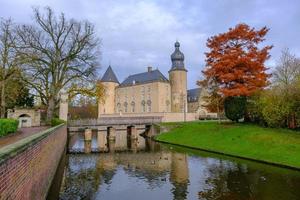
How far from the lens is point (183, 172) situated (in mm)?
19062

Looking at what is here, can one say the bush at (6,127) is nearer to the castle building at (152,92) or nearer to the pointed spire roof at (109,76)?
the castle building at (152,92)

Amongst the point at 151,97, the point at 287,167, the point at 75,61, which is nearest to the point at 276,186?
the point at 287,167

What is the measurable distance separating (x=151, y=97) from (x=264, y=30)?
39.4 meters

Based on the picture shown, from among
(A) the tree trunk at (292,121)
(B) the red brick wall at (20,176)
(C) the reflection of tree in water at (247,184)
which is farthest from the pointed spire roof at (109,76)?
(B) the red brick wall at (20,176)

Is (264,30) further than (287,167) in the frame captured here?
Yes

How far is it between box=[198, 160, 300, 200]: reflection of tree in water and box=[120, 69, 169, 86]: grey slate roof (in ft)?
167

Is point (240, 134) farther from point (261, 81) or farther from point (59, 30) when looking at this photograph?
point (59, 30)

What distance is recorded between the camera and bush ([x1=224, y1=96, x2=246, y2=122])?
3347 cm

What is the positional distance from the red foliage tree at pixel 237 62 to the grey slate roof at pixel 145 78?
34.9 m

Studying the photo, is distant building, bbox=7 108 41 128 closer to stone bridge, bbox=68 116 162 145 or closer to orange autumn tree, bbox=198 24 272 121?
stone bridge, bbox=68 116 162 145

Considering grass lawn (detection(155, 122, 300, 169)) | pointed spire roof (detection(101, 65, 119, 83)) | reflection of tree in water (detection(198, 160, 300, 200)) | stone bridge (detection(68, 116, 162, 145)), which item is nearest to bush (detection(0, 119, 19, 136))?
reflection of tree in water (detection(198, 160, 300, 200))

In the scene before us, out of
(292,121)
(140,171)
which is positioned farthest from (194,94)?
(140,171)

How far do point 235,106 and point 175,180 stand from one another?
62.9 ft

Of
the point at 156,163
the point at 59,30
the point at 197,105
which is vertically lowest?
the point at 156,163
